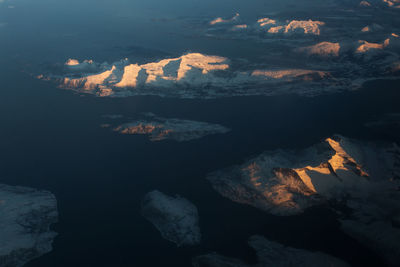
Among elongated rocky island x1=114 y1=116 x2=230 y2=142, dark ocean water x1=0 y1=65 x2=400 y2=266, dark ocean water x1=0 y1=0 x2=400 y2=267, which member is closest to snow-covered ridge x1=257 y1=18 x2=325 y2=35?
dark ocean water x1=0 y1=0 x2=400 y2=267

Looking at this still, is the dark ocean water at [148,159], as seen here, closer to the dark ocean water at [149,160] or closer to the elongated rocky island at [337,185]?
the dark ocean water at [149,160]

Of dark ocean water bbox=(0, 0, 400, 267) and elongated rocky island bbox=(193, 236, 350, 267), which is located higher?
dark ocean water bbox=(0, 0, 400, 267)

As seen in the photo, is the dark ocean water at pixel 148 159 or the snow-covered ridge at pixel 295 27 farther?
the snow-covered ridge at pixel 295 27

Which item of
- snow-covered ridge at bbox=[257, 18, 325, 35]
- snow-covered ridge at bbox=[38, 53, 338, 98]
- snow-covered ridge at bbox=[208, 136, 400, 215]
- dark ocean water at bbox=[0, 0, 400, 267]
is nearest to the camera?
dark ocean water at bbox=[0, 0, 400, 267]

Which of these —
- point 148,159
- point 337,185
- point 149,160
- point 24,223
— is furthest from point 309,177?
point 24,223

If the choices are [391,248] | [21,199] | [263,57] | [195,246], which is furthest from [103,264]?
[263,57]

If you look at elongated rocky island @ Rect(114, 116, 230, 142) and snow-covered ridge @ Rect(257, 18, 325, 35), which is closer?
elongated rocky island @ Rect(114, 116, 230, 142)

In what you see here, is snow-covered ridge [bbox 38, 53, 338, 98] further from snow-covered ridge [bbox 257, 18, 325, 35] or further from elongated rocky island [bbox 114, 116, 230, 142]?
snow-covered ridge [bbox 257, 18, 325, 35]

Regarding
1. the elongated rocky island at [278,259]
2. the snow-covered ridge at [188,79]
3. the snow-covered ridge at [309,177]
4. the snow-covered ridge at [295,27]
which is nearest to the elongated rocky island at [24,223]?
the elongated rocky island at [278,259]
